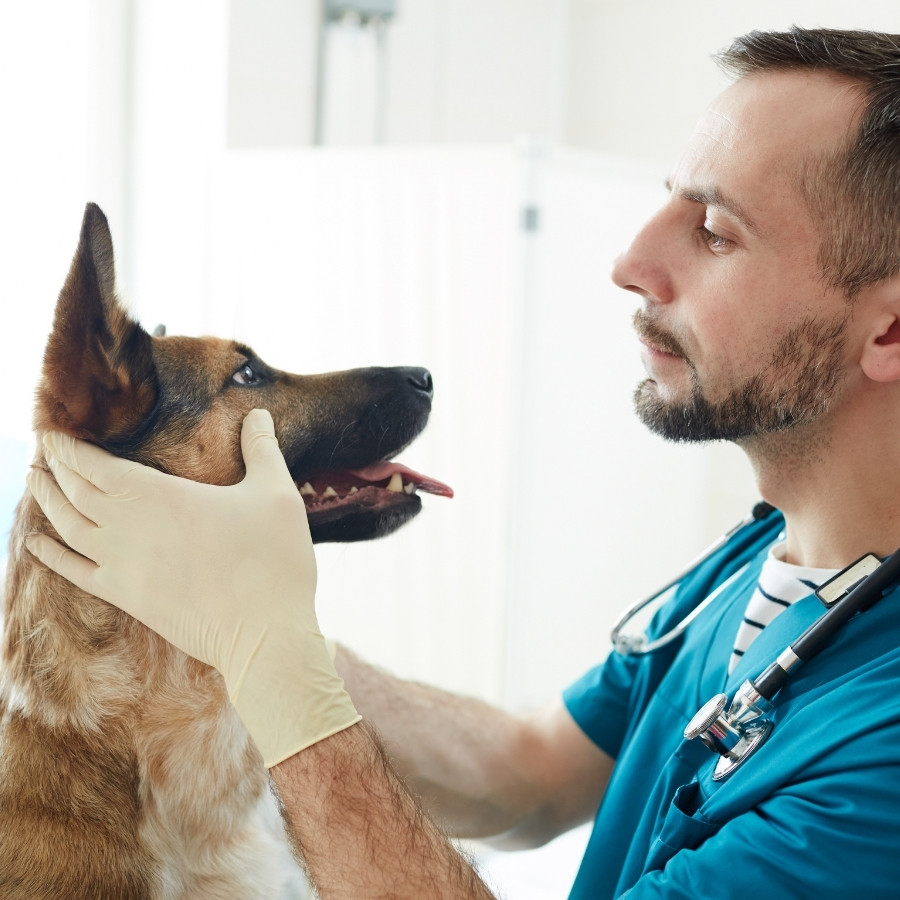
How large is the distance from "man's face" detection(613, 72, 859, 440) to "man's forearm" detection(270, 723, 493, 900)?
55 cm

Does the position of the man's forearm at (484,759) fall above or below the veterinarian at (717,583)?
below

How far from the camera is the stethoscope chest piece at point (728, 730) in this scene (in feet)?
3.04

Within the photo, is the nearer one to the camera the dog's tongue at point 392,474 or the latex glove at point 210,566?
the latex glove at point 210,566

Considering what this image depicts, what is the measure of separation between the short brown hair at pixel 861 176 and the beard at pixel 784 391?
61 millimetres

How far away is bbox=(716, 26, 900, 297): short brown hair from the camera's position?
101 centimetres

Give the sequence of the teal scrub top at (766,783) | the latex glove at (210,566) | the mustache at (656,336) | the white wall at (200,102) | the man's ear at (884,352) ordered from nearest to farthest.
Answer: the teal scrub top at (766,783) < the latex glove at (210,566) < the man's ear at (884,352) < the mustache at (656,336) < the white wall at (200,102)

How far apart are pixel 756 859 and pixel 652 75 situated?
291 centimetres

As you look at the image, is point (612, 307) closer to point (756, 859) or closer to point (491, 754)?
point (491, 754)

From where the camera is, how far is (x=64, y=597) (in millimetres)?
974

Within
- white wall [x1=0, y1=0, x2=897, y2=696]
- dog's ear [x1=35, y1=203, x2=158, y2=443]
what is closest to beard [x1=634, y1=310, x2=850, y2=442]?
dog's ear [x1=35, y1=203, x2=158, y2=443]

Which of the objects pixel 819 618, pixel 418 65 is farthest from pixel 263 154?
pixel 819 618

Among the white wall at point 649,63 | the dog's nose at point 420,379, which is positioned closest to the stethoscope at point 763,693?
the dog's nose at point 420,379

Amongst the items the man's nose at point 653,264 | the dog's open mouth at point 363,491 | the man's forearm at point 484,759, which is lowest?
the man's forearm at point 484,759

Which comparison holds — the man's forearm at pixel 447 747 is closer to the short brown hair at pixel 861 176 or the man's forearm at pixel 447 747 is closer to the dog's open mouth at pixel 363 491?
the dog's open mouth at pixel 363 491
